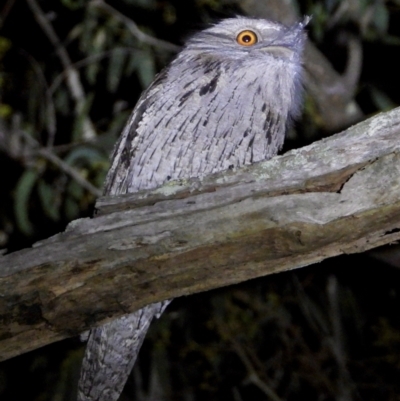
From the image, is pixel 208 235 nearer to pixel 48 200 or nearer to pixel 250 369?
pixel 48 200

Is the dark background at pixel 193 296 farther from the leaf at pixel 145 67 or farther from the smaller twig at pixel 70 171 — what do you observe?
the smaller twig at pixel 70 171

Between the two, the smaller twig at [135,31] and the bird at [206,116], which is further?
the smaller twig at [135,31]

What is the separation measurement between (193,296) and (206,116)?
8.78 ft

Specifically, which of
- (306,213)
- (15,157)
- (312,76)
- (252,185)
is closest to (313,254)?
(306,213)

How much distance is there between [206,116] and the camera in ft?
7.48

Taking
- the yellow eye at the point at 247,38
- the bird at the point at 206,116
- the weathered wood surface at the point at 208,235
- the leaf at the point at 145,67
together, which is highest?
the leaf at the point at 145,67

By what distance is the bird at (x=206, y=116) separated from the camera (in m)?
2.30

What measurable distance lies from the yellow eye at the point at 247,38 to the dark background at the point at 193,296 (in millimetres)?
1676

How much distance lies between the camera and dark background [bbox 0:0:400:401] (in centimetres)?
→ 424

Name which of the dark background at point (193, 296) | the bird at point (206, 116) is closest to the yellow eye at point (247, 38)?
the bird at point (206, 116)

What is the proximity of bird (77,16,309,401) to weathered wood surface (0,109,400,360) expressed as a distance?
58cm

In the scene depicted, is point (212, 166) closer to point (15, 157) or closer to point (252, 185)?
point (252, 185)

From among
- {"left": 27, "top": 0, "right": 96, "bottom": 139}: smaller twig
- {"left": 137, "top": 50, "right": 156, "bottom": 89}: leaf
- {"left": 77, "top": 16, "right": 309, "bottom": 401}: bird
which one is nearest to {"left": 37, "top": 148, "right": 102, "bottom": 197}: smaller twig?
{"left": 27, "top": 0, "right": 96, "bottom": 139}: smaller twig

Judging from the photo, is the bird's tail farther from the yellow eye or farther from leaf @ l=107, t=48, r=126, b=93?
leaf @ l=107, t=48, r=126, b=93
